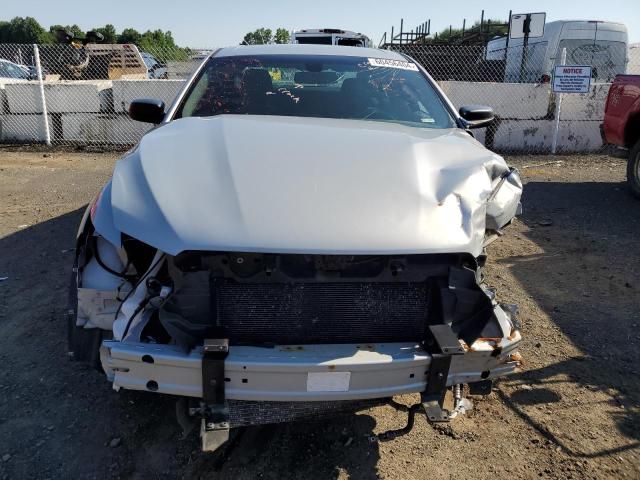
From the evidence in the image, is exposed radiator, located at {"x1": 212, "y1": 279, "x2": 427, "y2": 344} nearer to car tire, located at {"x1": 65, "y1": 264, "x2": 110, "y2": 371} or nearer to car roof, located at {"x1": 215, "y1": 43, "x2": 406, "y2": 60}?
car tire, located at {"x1": 65, "y1": 264, "x2": 110, "y2": 371}

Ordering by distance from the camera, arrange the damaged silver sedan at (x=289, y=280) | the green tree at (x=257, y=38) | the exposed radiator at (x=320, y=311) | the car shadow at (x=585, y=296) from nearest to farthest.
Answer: the damaged silver sedan at (x=289, y=280) → the exposed radiator at (x=320, y=311) → the car shadow at (x=585, y=296) → the green tree at (x=257, y=38)

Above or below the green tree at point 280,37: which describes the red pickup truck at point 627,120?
below

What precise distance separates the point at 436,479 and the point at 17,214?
18.7 ft

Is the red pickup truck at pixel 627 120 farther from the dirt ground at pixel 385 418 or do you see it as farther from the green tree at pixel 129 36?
the green tree at pixel 129 36

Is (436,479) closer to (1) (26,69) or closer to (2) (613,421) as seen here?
(2) (613,421)

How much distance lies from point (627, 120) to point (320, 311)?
6.34m

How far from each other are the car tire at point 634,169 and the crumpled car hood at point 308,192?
521 centimetres

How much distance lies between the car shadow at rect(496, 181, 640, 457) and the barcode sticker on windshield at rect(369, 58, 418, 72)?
2.02m

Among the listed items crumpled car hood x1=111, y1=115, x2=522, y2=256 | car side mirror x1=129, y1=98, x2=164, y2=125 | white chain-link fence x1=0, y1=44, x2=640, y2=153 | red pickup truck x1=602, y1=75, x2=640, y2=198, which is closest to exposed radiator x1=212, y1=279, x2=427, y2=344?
crumpled car hood x1=111, y1=115, x2=522, y2=256

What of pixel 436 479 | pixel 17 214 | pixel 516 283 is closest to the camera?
pixel 436 479

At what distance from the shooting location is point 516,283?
178 inches

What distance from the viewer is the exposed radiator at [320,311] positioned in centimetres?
221

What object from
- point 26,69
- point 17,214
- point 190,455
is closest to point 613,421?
point 190,455

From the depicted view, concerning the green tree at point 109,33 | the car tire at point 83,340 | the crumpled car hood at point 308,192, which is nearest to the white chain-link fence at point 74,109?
the crumpled car hood at point 308,192
